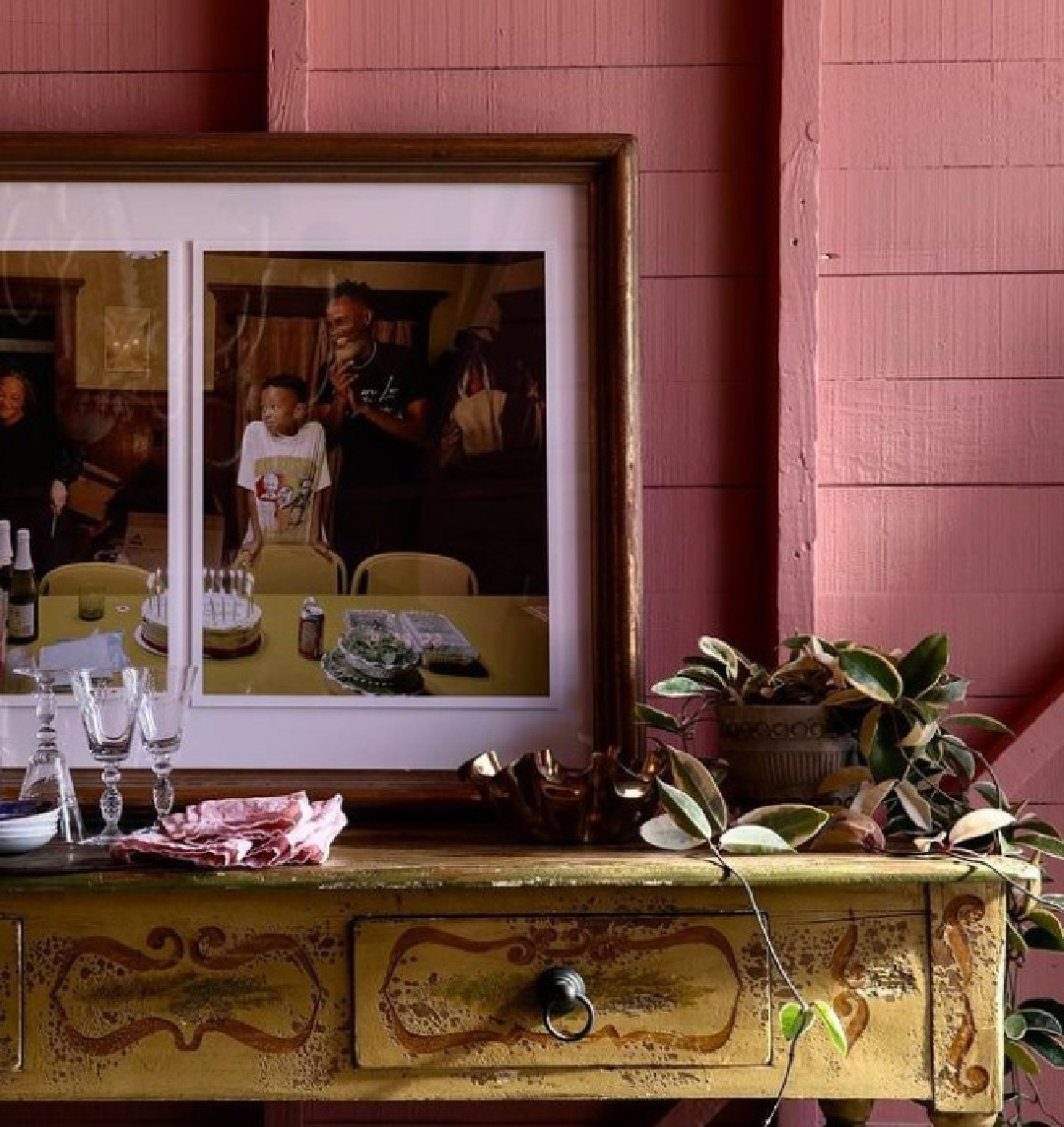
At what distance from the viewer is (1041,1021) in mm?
1534

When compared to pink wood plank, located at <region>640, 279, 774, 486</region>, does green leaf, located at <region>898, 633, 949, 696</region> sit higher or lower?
lower

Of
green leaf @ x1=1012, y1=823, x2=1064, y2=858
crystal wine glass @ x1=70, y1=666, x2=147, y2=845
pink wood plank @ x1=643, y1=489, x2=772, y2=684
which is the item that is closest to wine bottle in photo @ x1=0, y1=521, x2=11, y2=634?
crystal wine glass @ x1=70, y1=666, x2=147, y2=845

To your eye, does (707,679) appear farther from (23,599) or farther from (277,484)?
(23,599)

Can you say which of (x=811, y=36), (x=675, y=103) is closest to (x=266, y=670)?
(x=675, y=103)

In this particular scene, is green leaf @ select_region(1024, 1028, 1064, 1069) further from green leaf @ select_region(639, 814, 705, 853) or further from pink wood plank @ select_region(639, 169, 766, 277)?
pink wood plank @ select_region(639, 169, 766, 277)

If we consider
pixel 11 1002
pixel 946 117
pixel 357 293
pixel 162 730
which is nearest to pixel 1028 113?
pixel 946 117

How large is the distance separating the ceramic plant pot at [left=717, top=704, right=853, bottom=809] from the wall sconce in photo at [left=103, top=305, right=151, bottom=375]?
0.88m

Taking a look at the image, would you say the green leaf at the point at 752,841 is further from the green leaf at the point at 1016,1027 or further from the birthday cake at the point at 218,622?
the birthday cake at the point at 218,622

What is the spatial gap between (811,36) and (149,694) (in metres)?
1.15

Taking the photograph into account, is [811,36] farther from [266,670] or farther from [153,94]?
[266,670]

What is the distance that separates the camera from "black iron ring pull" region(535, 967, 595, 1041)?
1.27 m

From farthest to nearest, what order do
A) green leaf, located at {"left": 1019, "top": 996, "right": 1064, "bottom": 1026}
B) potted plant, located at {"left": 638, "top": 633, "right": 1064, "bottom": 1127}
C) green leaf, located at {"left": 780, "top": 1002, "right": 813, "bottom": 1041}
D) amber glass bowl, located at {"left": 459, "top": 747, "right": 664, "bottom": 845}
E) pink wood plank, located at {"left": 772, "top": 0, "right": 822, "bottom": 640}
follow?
pink wood plank, located at {"left": 772, "top": 0, "right": 822, "bottom": 640} → green leaf, located at {"left": 1019, "top": 996, "right": 1064, "bottom": 1026} → amber glass bowl, located at {"left": 459, "top": 747, "right": 664, "bottom": 845} → potted plant, located at {"left": 638, "top": 633, "right": 1064, "bottom": 1127} → green leaf, located at {"left": 780, "top": 1002, "right": 813, "bottom": 1041}

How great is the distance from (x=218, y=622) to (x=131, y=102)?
0.70m

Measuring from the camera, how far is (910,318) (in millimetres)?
1751
